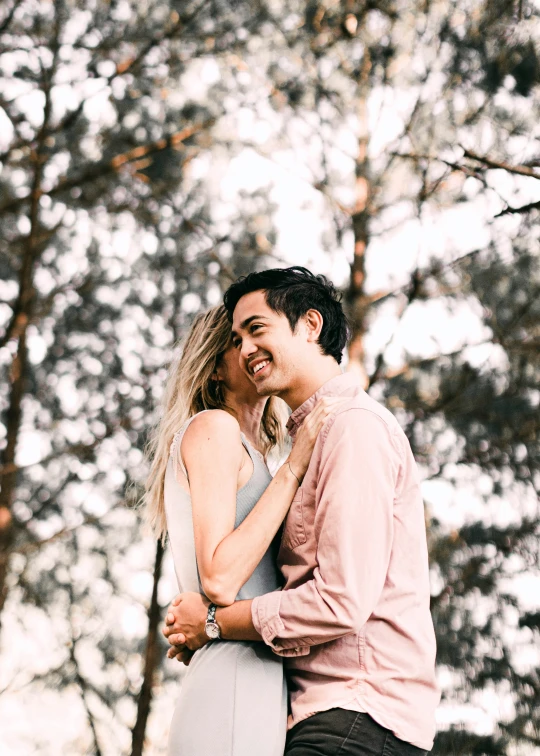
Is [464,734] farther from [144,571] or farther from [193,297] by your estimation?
[193,297]

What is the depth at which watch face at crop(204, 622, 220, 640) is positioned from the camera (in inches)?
69.3

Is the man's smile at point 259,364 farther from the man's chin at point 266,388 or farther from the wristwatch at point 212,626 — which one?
the wristwatch at point 212,626

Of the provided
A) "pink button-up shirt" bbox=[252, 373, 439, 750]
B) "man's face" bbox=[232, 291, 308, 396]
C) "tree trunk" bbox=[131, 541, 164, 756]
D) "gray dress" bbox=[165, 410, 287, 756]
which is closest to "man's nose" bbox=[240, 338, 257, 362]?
"man's face" bbox=[232, 291, 308, 396]

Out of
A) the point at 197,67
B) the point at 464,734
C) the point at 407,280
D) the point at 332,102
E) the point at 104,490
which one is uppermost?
the point at 197,67

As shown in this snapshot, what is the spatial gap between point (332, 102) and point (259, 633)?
5725mm

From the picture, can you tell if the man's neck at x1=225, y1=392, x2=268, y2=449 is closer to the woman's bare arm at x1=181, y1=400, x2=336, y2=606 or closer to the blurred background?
the woman's bare arm at x1=181, y1=400, x2=336, y2=606

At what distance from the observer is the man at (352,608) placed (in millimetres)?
1610

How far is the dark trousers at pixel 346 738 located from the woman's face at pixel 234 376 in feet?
3.03

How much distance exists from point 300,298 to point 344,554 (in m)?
0.71

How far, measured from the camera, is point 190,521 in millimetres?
1954

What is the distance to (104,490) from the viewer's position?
24.5 feet

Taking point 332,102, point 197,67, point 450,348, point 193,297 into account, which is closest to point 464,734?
point 450,348

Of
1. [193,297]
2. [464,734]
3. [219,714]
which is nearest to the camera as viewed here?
[219,714]

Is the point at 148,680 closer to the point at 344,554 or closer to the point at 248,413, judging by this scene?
the point at 248,413
